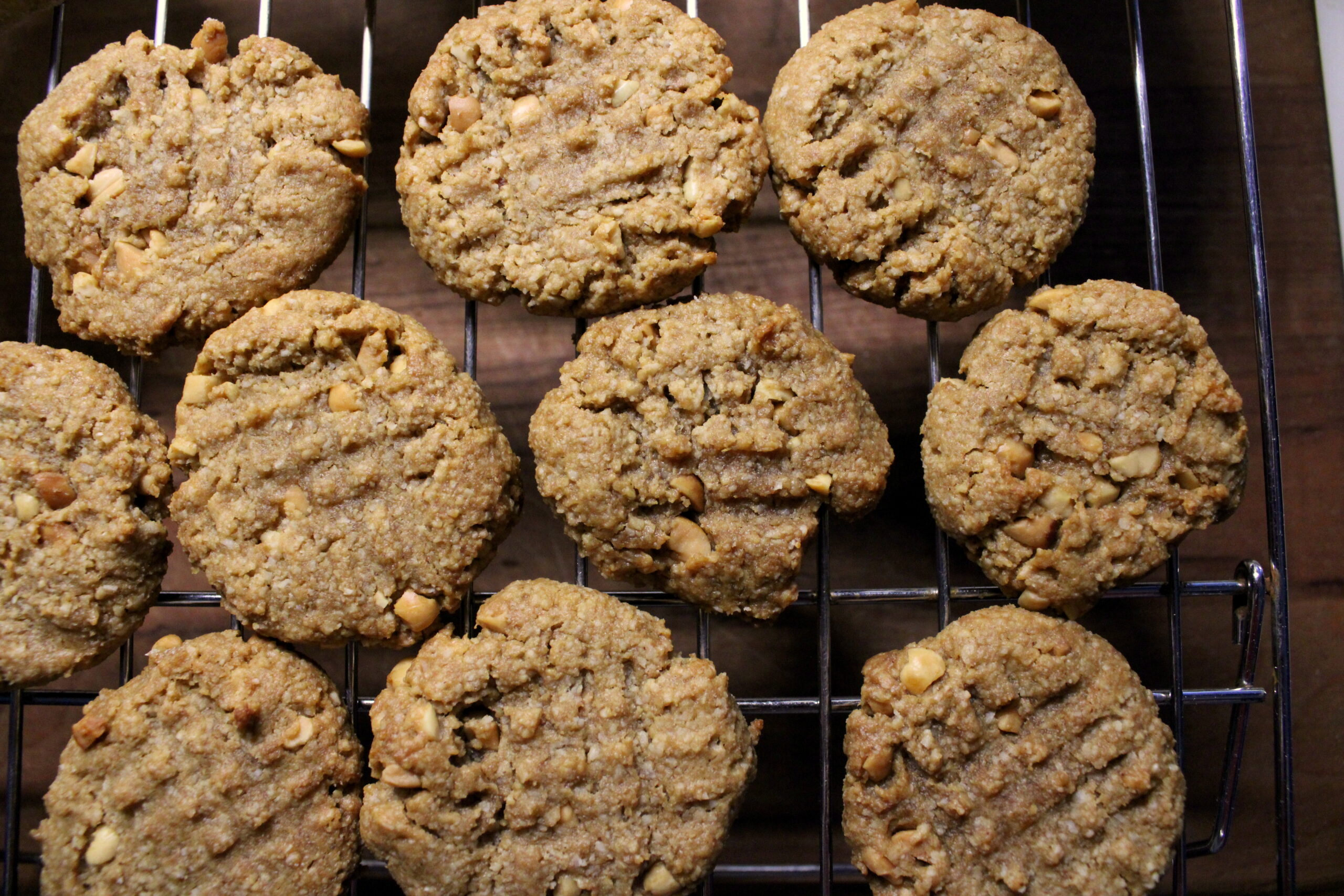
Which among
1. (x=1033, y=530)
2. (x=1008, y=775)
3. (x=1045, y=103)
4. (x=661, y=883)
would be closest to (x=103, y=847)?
(x=661, y=883)

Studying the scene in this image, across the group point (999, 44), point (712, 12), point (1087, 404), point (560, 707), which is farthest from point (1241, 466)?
point (712, 12)

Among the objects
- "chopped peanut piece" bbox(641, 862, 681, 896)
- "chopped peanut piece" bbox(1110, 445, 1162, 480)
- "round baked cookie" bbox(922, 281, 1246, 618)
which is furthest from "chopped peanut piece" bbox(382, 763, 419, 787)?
"chopped peanut piece" bbox(1110, 445, 1162, 480)

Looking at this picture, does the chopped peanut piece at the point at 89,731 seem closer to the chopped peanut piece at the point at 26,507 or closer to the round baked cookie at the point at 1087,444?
the chopped peanut piece at the point at 26,507

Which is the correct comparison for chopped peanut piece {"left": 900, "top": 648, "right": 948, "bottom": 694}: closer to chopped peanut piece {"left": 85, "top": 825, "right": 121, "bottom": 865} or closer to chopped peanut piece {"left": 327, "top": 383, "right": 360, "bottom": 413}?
chopped peanut piece {"left": 327, "top": 383, "right": 360, "bottom": 413}

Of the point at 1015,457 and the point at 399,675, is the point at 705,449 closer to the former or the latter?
the point at 1015,457

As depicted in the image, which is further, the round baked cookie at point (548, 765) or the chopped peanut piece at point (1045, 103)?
the chopped peanut piece at point (1045, 103)

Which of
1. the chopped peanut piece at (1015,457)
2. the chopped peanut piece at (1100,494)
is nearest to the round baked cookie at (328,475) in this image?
the chopped peanut piece at (1015,457)

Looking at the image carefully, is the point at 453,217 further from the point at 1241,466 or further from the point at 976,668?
the point at 1241,466
